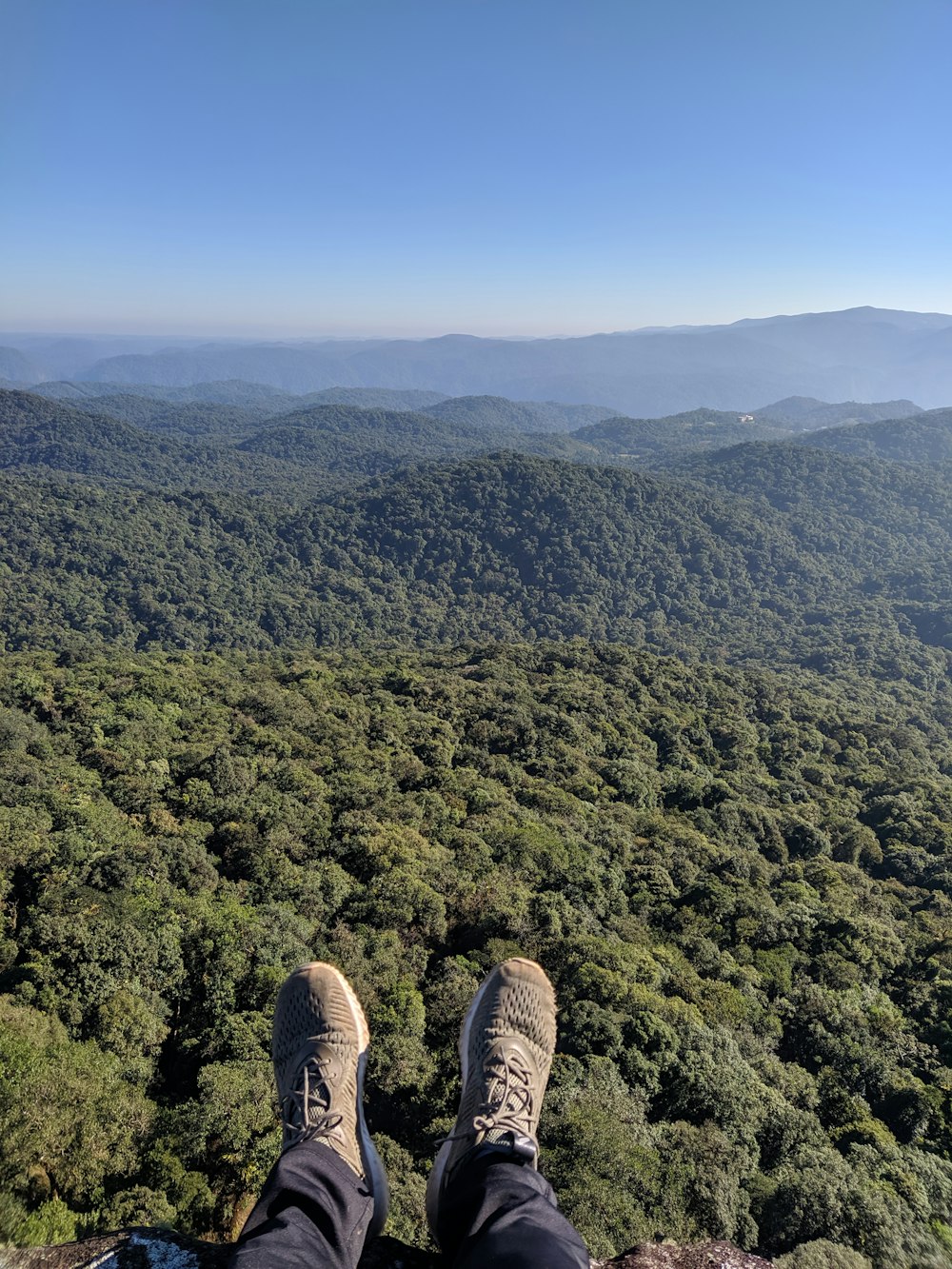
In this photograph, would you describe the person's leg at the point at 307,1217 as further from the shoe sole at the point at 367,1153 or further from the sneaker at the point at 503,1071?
the sneaker at the point at 503,1071

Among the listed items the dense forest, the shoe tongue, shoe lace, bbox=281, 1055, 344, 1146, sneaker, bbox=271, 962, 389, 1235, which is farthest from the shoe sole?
the dense forest

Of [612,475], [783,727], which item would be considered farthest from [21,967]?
[612,475]

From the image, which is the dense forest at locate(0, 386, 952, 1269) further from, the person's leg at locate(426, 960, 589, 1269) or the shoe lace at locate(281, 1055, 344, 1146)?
the person's leg at locate(426, 960, 589, 1269)

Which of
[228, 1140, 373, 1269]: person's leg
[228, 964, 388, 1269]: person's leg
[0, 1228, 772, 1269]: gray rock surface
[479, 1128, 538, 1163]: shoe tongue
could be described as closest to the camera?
[228, 1140, 373, 1269]: person's leg

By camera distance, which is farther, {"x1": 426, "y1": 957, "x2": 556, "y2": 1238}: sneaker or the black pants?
{"x1": 426, "y1": 957, "x2": 556, "y2": 1238}: sneaker

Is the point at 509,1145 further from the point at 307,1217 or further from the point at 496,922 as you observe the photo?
the point at 496,922

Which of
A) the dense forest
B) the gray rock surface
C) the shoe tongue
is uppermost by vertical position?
the gray rock surface

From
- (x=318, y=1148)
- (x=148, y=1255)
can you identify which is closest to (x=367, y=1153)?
(x=318, y=1148)

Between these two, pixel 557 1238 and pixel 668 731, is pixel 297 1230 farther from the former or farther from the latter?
pixel 668 731
